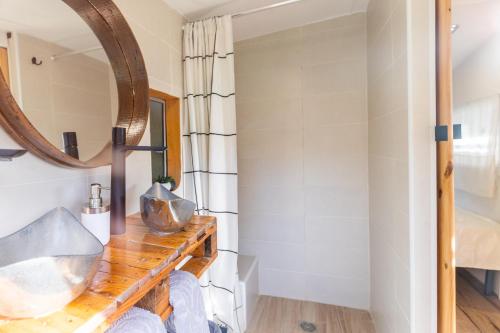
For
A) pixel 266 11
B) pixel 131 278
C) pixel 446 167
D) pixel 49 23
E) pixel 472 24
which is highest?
pixel 266 11

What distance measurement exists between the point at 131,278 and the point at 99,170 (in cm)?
57

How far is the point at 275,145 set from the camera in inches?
77.7

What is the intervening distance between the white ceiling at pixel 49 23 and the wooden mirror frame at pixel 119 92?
0.12 ft

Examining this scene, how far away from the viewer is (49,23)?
2.50ft

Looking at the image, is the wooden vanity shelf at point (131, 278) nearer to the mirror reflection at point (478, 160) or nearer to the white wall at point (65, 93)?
the white wall at point (65, 93)

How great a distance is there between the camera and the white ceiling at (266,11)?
4.75 ft

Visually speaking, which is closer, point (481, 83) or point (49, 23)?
point (49, 23)

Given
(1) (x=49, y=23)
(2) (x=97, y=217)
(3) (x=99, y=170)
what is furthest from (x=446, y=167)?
(1) (x=49, y=23)

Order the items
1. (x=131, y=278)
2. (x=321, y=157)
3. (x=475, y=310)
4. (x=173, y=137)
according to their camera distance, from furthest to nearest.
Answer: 1. (x=321, y=157)
2. (x=475, y=310)
3. (x=173, y=137)
4. (x=131, y=278)

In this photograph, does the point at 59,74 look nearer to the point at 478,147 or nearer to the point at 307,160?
the point at 307,160

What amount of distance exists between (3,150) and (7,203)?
158 millimetres

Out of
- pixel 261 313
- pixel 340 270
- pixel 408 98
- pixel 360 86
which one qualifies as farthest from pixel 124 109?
pixel 340 270

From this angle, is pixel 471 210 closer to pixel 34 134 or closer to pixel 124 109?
pixel 124 109

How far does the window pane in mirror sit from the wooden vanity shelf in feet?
1.35
